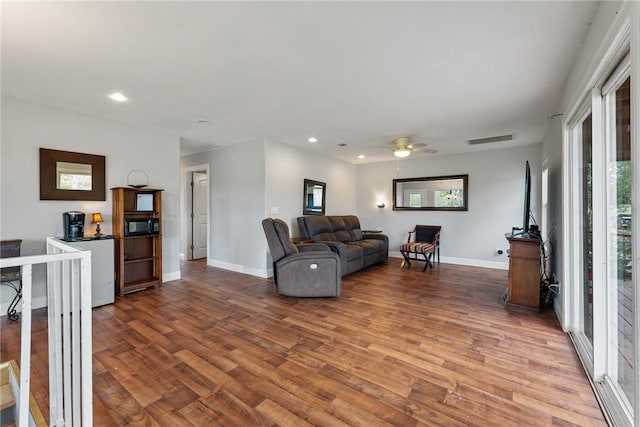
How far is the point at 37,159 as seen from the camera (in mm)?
3340

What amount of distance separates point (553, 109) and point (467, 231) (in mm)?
3092

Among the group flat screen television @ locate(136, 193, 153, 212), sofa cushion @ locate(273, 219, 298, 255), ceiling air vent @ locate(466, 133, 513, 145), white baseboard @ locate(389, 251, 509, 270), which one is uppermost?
ceiling air vent @ locate(466, 133, 513, 145)

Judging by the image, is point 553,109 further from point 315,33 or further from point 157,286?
point 157,286

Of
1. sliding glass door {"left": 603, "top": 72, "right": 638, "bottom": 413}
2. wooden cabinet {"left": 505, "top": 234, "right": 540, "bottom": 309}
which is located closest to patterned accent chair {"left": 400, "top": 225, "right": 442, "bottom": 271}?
wooden cabinet {"left": 505, "top": 234, "right": 540, "bottom": 309}

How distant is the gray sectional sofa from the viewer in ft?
16.0

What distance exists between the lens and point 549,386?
1.89 meters

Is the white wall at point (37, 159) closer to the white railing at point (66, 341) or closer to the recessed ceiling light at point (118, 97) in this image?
the recessed ceiling light at point (118, 97)

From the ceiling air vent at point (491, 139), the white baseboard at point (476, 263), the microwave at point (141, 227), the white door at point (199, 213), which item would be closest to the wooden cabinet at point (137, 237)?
the microwave at point (141, 227)

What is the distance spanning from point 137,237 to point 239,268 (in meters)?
1.86

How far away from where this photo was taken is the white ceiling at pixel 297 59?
5.93 feet

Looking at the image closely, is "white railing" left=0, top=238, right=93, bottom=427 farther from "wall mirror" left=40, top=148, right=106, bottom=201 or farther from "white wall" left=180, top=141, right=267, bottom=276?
"white wall" left=180, top=141, right=267, bottom=276

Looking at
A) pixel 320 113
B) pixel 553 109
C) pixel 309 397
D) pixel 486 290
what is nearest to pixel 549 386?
pixel 309 397

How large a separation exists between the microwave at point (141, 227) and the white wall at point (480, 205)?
5.23m

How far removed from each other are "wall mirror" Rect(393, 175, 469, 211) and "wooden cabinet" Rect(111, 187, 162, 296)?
526 cm
